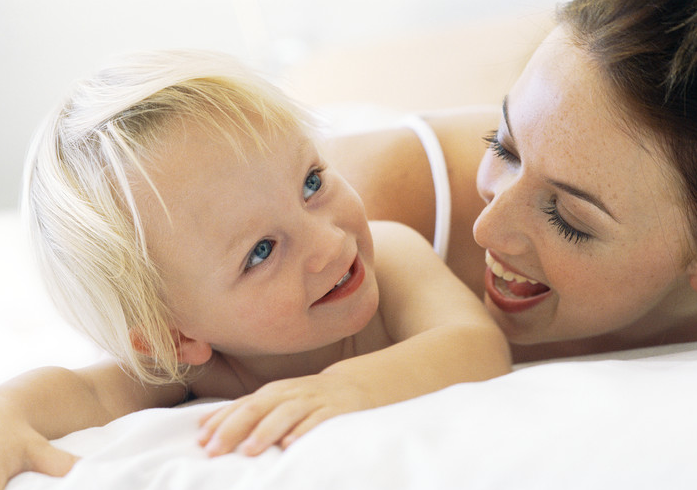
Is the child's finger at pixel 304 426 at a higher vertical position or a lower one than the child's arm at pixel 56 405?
higher

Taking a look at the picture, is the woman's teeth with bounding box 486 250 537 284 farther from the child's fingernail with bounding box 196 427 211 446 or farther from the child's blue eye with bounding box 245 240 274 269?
the child's fingernail with bounding box 196 427 211 446

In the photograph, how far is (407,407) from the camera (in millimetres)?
676

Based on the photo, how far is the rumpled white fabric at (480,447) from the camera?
0.59m

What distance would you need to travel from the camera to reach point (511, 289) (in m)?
1.16

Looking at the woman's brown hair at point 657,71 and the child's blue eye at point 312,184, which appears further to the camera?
the child's blue eye at point 312,184

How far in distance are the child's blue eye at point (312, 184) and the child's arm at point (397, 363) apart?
0.22 metres

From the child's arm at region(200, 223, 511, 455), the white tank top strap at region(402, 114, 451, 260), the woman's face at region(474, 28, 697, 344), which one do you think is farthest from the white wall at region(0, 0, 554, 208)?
the woman's face at region(474, 28, 697, 344)

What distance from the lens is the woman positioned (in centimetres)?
83

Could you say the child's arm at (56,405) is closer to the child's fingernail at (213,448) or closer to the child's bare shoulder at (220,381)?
the child's bare shoulder at (220,381)

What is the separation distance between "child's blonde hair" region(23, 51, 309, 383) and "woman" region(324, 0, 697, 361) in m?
0.33

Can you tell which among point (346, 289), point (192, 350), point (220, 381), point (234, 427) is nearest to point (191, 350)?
point (192, 350)

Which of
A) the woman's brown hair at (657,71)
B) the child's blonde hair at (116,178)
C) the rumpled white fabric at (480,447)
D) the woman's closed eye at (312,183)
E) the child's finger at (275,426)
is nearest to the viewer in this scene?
the rumpled white fabric at (480,447)

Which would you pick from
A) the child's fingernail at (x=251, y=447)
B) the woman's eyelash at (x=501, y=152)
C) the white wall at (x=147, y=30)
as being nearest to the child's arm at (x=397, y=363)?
the child's fingernail at (x=251, y=447)

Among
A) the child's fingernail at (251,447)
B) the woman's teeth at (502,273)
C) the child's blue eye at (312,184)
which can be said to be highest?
the child's blue eye at (312,184)
